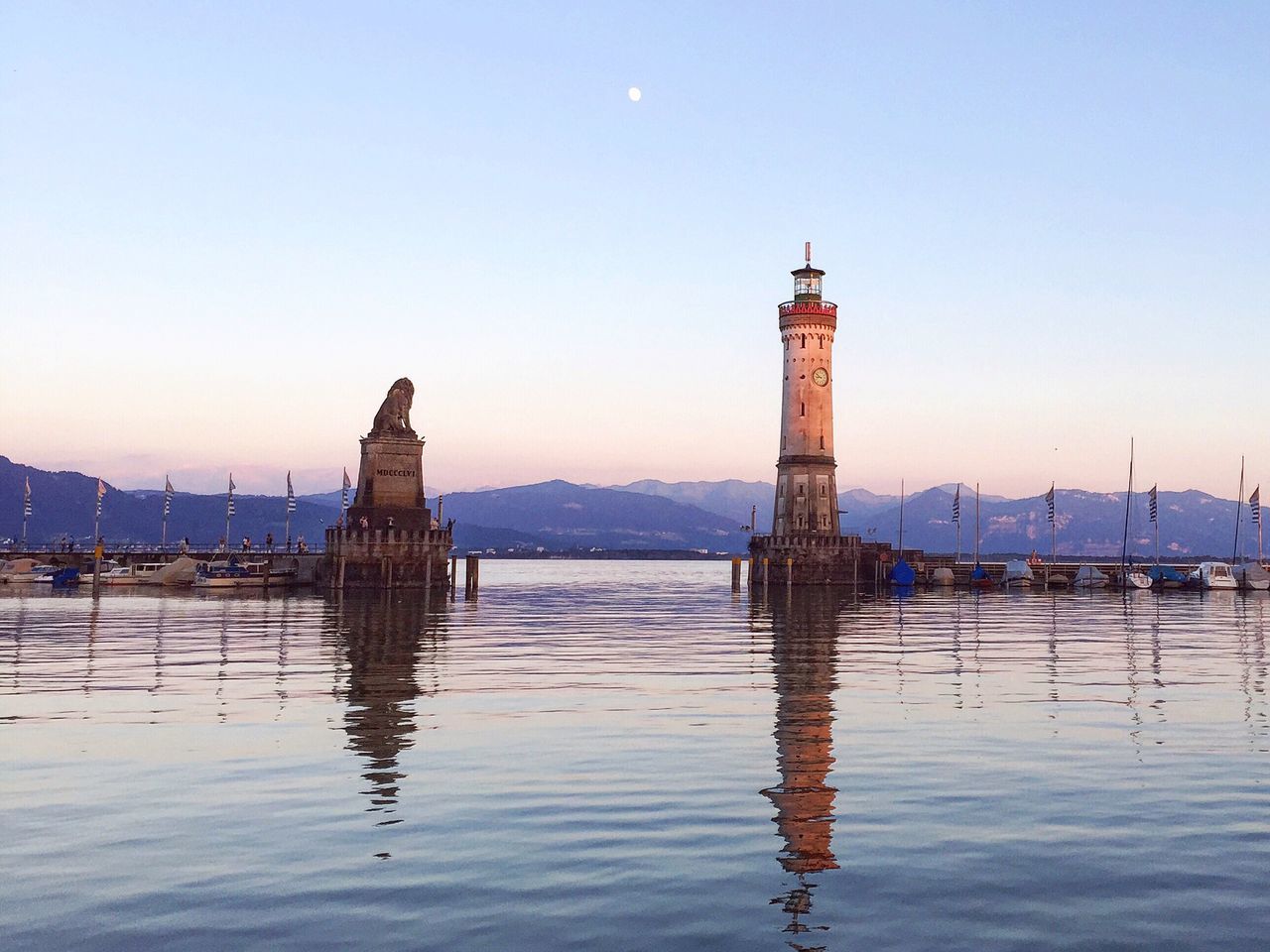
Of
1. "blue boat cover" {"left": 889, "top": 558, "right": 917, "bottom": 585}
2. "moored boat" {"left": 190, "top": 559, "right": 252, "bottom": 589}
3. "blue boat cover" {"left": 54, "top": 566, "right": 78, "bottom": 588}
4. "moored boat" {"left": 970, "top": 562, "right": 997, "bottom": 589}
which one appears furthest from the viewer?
Answer: "moored boat" {"left": 970, "top": 562, "right": 997, "bottom": 589}

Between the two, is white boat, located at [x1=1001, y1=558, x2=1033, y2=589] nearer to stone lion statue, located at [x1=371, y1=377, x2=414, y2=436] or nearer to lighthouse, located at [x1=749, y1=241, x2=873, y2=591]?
lighthouse, located at [x1=749, y1=241, x2=873, y2=591]

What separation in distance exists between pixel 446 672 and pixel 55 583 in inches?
2897

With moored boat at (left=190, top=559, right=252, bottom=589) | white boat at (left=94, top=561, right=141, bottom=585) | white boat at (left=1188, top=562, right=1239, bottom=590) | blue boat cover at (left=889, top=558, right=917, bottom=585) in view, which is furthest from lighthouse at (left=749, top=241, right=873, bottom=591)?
white boat at (left=94, top=561, right=141, bottom=585)

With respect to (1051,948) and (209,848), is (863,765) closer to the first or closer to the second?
(1051,948)

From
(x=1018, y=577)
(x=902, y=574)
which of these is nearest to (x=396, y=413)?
(x=902, y=574)

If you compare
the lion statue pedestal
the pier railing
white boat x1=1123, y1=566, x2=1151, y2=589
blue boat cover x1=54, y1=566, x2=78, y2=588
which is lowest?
blue boat cover x1=54, y1=566, x2=78, y2=588

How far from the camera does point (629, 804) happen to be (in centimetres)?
1617

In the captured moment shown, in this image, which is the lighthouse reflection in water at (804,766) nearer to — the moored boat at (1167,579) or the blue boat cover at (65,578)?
the moored boat at (1167,579)

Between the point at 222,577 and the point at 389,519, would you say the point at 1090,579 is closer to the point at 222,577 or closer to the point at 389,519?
the point at 389,519

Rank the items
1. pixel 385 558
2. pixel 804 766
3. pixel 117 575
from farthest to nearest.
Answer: pixel 117 575 < pixel 385 558 < pixel 804 766

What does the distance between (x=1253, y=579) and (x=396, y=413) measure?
7454 centimetres

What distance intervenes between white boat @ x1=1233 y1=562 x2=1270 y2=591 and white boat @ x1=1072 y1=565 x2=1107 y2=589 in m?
11.5

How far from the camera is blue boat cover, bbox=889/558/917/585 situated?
110 meters

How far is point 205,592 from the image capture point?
8931cm
